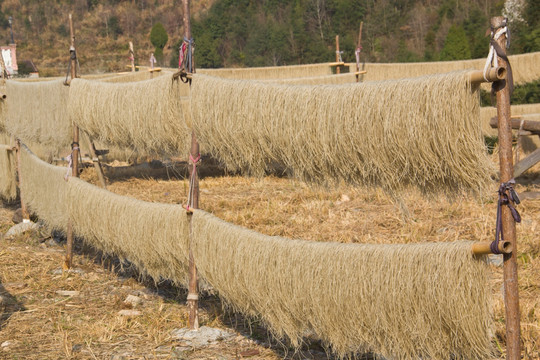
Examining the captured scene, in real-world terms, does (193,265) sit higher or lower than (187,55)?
lower

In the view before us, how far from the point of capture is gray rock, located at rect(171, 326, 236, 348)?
153 inches

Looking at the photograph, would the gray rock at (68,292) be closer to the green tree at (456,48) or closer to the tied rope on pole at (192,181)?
the tied rope on pole at (192,181)

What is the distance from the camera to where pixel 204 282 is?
3.98 metres

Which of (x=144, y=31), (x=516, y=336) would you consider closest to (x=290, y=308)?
(x=516, y=336)

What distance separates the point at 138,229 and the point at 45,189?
2055mm

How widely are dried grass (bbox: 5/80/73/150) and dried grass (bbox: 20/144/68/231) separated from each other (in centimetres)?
26

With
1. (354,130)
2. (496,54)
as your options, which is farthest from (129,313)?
(496,54)

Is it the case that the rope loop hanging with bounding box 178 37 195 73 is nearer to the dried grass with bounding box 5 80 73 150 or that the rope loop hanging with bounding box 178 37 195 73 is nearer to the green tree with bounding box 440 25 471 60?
the dried grass with bounding box 5 80 73 150

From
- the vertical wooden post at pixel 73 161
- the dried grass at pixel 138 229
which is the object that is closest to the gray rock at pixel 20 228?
the vertical wooden post at pixel 73 161

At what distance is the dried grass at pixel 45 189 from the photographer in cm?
540

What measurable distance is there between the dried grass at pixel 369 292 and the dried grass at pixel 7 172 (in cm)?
493

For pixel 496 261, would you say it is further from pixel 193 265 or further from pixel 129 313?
pixel 129 313

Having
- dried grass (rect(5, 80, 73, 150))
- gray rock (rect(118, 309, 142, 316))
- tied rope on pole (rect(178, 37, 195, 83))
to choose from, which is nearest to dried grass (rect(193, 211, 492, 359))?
tied rope on pole (rect(178, 37, 195, 83))

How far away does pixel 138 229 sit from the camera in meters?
4.17
